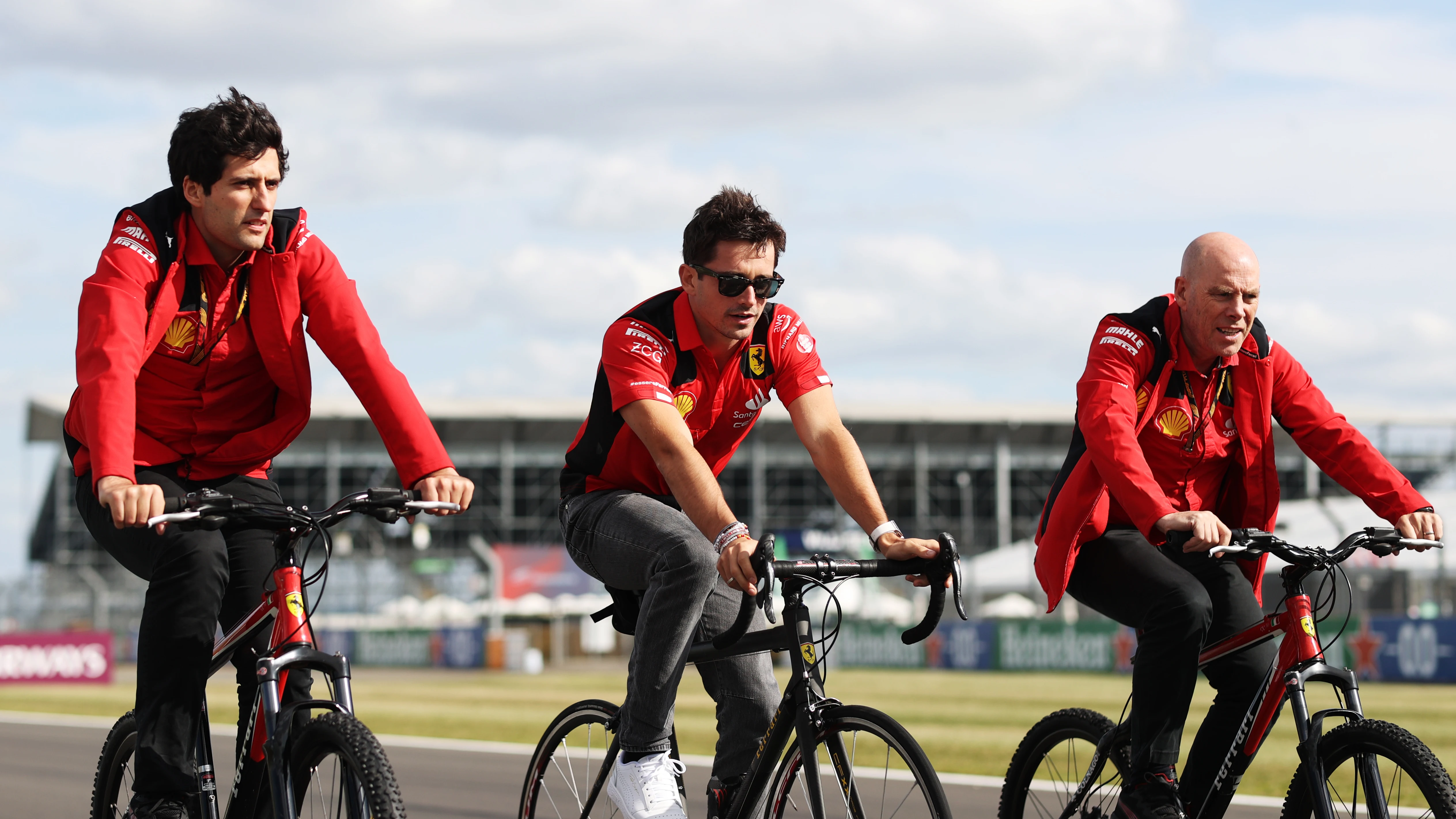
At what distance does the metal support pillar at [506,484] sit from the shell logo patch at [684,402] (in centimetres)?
6247

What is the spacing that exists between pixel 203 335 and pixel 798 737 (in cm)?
191

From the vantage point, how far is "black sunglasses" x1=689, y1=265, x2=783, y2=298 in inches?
181

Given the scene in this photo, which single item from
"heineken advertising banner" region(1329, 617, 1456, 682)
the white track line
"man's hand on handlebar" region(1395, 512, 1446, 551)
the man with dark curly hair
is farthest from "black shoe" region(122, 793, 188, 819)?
"heineken advertising banner" region(1329, 617, 1456, 682)

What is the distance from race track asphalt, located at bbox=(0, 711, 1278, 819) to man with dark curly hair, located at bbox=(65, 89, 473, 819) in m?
0.54

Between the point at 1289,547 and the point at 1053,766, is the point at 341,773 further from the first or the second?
the point at 1289,547

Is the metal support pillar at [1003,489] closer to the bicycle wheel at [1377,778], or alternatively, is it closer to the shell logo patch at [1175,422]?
the shell logo patch at [1175,422]

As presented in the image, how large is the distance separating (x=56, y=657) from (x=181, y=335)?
32157mm

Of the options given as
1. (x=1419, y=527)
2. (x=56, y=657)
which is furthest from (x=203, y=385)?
(x=56, y=657)

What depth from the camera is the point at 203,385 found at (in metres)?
4.72

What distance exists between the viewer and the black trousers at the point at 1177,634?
4.76 m

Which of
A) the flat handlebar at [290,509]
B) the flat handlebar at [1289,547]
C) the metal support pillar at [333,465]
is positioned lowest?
the flat handlebar at [1289,547]

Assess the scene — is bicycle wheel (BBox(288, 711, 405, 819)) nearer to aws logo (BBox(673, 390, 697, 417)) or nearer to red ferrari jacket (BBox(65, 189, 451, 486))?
red ferrari jacket (BBox(65, 189, 451, 486))

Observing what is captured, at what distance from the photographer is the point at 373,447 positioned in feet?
218

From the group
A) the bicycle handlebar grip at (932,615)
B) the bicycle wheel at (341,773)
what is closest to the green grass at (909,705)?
the bicycle handlebar grip at (932,615)
